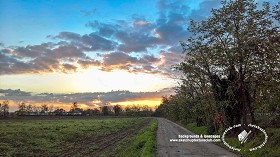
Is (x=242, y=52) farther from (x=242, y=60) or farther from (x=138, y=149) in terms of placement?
(x=138, y=149)

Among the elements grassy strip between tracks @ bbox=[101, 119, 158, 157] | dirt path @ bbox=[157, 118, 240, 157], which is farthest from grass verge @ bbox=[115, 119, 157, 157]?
dirt path @ bbox=[157, 118, 240, 157]

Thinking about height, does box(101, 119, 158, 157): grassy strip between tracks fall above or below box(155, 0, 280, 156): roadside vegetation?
below

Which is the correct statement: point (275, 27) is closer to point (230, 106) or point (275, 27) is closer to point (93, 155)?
point (230, 106)

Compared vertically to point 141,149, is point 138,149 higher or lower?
lower

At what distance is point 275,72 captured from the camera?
25906mm

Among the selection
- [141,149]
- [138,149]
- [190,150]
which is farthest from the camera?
[138,149]

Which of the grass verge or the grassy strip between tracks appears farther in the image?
the grassy strip between tracks

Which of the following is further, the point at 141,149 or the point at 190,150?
the point at 141,149

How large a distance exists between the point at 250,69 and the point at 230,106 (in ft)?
27.2

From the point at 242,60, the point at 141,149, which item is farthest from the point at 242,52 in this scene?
the point at 141,149

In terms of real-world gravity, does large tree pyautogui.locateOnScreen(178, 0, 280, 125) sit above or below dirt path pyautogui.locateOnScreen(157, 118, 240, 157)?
above

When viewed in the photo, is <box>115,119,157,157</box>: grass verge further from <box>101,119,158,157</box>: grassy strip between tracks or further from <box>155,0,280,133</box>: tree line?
<box>155,0,280,133</box>: tree line

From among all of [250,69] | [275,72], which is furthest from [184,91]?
[275,72]

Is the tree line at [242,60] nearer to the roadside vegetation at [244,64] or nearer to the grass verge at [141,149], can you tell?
the roadside vegetation at [244,64]
